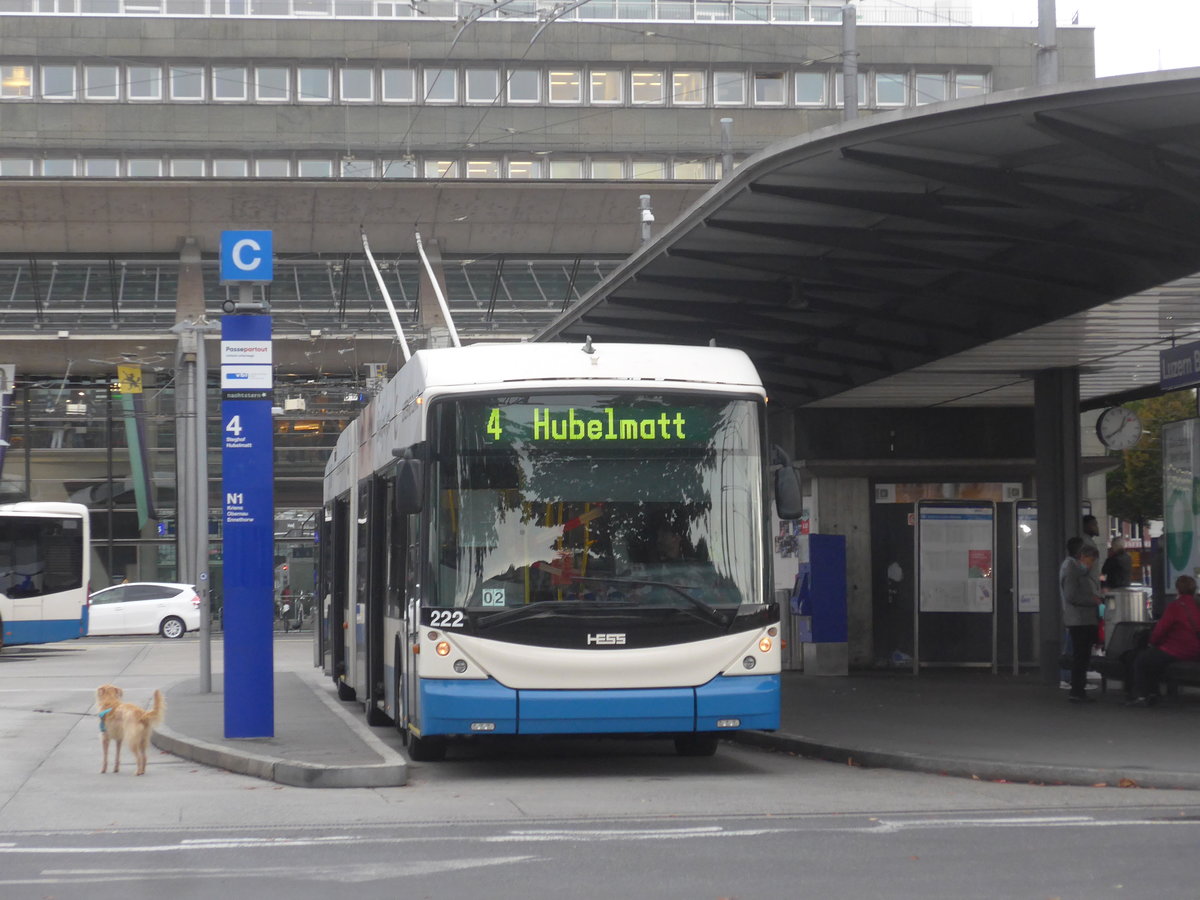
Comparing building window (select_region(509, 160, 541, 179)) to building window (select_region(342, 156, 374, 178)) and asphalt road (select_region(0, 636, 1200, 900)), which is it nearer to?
building window (select_region(342, 156, 374, 178))

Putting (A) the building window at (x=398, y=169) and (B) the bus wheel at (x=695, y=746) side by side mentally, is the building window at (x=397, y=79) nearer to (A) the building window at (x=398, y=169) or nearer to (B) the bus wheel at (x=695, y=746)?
(A) the building window at (x=398, y=169)

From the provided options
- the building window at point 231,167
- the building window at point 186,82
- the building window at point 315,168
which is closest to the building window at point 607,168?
the building window at point 315,168

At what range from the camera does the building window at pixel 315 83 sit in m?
45.5

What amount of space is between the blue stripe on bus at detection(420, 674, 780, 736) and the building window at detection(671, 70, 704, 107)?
36.1 metres

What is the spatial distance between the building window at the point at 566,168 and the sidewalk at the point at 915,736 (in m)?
27.5

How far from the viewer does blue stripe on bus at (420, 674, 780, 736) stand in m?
11.8

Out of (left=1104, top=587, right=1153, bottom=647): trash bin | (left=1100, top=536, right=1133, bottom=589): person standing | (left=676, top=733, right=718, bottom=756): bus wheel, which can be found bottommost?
(left=676, top=733, right=718, bottom=756): bus wheel

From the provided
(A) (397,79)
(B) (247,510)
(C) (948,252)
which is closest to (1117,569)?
(C) (948,252)

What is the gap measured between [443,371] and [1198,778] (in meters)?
5.81

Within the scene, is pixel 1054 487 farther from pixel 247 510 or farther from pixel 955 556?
pixel 247 510

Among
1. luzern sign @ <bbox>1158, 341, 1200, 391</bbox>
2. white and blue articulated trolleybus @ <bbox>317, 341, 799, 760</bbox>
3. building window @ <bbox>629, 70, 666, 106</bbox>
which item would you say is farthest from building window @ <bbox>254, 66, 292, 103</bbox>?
white and blue articulated trolleybus @ <bbox>317, 341, 799, 760</bbox>

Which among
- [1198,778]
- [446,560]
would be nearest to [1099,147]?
[1198,778]

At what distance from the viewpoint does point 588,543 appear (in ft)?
39.6

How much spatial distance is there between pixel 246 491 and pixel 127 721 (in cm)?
217
